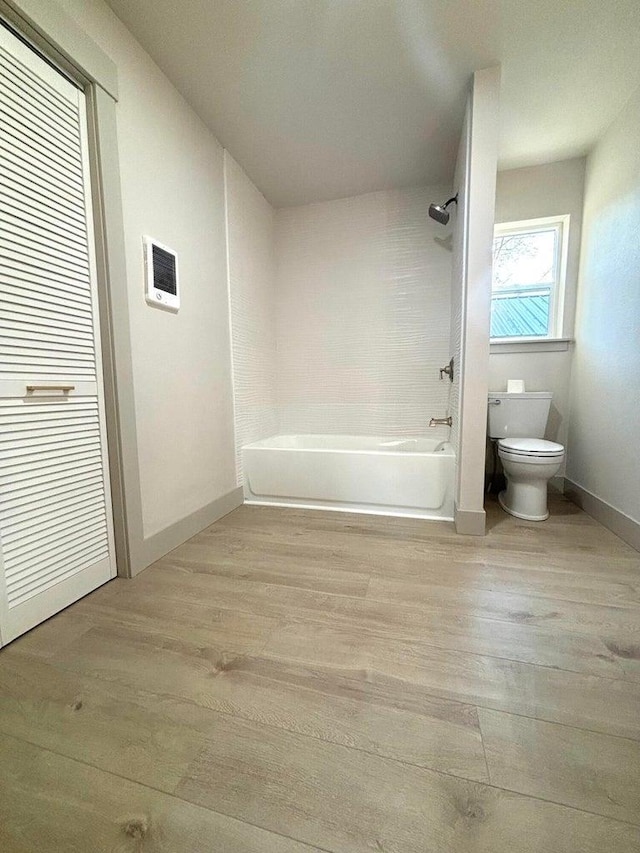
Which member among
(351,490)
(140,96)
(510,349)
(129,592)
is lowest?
(129,592)

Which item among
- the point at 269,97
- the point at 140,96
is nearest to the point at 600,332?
the point at 269,97

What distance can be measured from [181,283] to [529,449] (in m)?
2.13

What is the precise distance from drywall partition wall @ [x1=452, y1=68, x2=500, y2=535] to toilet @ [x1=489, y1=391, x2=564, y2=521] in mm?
374

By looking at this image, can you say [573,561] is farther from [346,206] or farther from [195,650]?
[346,206]

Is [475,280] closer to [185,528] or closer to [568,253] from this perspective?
[568,253]

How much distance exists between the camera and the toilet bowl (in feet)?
6.22

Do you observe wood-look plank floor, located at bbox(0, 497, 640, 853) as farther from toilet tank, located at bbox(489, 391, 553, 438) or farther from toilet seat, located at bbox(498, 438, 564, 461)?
toilet tank, located at bbox(489, 391, 553, 438)

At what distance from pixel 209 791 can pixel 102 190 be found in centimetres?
187

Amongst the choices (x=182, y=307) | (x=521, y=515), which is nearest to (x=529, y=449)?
(x=521, y=515)

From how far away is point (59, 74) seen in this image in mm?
1190

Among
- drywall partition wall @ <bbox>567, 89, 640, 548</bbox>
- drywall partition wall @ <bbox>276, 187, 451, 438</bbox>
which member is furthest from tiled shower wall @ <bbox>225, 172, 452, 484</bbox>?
drywall partition wall @ <bbox>567, 89, 640, 548</bbox>

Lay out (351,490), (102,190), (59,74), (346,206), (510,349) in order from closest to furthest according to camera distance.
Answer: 1. (59,74)
2. (102,190)
3. (351,490)
4. (510,349)
5. (346,206)

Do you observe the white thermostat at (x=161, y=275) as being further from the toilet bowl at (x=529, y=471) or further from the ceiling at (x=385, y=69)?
the toilet bowl at (x=529, y=471)

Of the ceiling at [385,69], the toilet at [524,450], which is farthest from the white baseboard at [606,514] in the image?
the ceiling at [385,69]
